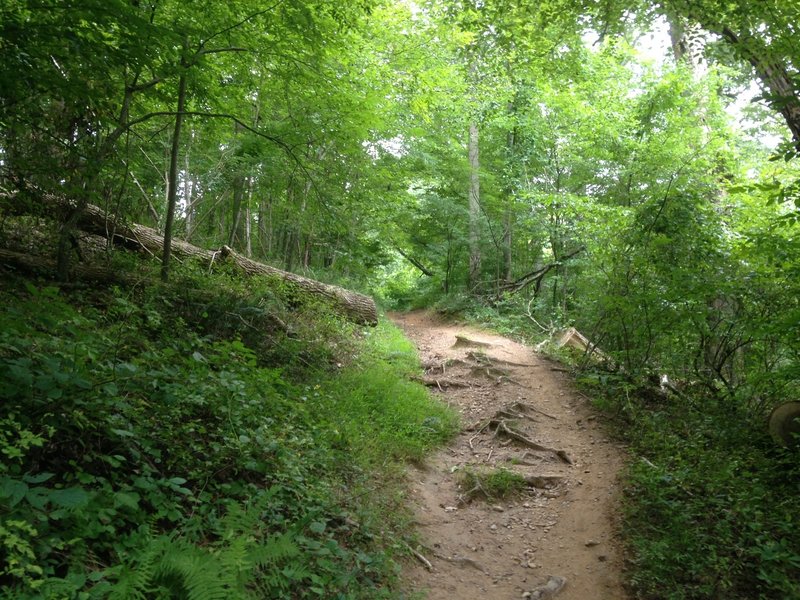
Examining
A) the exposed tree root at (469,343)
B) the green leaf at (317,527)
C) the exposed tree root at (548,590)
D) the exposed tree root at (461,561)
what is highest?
the exposed tree root at (469,343)

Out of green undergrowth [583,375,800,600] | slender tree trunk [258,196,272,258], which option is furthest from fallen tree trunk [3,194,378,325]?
green undergrowth [583,375,800,600]

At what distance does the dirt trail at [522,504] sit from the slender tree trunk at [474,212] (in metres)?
8.75

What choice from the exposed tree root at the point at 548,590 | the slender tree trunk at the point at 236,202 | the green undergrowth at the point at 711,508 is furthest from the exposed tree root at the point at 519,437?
the slender tree trunk at the point at 236,202

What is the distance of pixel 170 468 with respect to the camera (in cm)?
→ 347

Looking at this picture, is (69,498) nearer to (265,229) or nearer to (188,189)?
(188,189)

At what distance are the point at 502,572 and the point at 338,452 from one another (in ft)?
6.53

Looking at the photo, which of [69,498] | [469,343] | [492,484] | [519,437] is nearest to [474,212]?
[469,343]

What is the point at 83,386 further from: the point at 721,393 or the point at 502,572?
the point at 721,393

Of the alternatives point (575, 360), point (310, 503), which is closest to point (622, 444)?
point (575, 360)

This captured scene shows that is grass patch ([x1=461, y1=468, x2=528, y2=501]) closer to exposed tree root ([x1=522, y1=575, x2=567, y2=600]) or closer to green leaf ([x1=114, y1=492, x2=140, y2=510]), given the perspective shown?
exposed tree root ([x1=522, y1=575, x2=567, y2=600])

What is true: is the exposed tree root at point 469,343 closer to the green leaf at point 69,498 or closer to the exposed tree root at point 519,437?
the exposed tree root at point 519,437

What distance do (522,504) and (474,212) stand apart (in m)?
13.3

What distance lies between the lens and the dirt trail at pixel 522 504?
4.49 m

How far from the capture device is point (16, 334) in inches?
136
